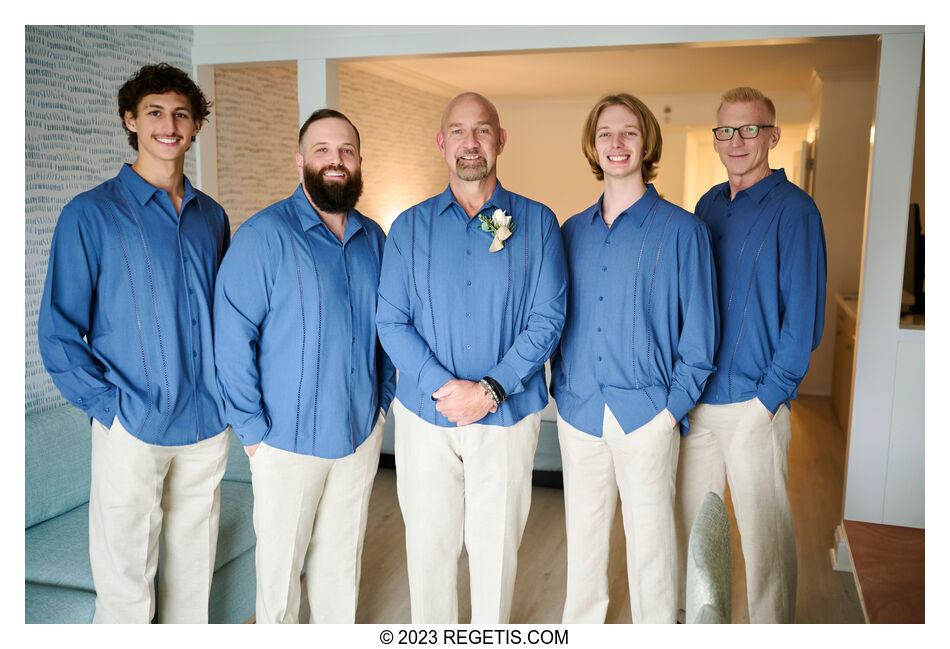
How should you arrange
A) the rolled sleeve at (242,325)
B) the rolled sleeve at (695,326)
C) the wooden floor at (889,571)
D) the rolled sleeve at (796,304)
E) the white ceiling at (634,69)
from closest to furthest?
the wooden floor at (889,571), the rolled sleeve at (242,325), the rolled sleeve at (695,326), the rolled sleeve at (796,304), the white ceiling at (634,69)

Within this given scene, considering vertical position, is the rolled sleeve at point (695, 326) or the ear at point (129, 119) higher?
the ear at point (129, 119)

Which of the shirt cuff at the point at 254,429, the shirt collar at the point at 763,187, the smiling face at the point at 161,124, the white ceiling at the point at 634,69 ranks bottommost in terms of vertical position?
the shirt cuff at the point at 254,429

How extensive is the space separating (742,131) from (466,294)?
3.56 feet

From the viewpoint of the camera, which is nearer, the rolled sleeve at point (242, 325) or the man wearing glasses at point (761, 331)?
the rolled sleeve at point (242, 325)

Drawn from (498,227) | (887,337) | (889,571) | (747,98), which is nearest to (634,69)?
(887,337)

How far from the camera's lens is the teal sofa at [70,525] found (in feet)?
7.53

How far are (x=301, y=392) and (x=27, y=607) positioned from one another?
960 mm

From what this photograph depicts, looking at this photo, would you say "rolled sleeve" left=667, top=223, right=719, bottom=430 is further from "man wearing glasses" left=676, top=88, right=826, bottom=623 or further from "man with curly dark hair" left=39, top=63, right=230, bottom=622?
"man with curly dark hair" left=39, top=63, right=230, bottom=622

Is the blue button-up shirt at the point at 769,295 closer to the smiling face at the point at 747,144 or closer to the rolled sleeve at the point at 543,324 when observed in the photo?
the smiling face at the point at 747,144

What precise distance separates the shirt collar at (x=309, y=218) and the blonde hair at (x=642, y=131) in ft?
2.50

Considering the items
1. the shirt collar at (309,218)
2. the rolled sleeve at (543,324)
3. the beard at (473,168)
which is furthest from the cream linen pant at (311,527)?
the beard at (473,168)

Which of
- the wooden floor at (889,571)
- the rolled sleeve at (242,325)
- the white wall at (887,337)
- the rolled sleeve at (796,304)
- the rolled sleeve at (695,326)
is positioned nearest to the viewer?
the wooden floor at (889,571)
